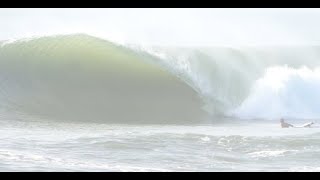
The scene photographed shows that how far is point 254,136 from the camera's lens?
9.61 m

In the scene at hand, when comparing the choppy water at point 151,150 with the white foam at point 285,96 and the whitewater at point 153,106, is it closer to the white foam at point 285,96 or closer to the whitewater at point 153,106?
the whitewater at point 153,106

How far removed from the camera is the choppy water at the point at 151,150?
6781 millimetres

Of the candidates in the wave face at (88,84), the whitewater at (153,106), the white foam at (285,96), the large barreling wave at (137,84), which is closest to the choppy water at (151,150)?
A: the whitewater at (153,106)

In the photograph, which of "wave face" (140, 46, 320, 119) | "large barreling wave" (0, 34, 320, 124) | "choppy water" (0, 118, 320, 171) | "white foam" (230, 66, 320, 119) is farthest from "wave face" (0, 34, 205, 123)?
"choppy water" (0, 118, 320, 171)

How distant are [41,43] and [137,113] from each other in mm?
3463

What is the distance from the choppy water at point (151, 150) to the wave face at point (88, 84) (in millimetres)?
2121

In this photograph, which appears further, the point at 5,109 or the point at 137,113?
the point at 137,113

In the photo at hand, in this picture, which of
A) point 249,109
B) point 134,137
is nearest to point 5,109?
point 134,137

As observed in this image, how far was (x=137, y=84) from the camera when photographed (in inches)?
545

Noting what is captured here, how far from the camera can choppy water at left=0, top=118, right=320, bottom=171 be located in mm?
6781

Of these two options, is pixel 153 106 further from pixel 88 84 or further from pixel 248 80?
pixel 248 80

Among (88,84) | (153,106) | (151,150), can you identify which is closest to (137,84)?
(153,106)

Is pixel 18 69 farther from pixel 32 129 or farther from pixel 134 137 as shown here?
pixel 134 137

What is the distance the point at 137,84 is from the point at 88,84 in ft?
3.55
